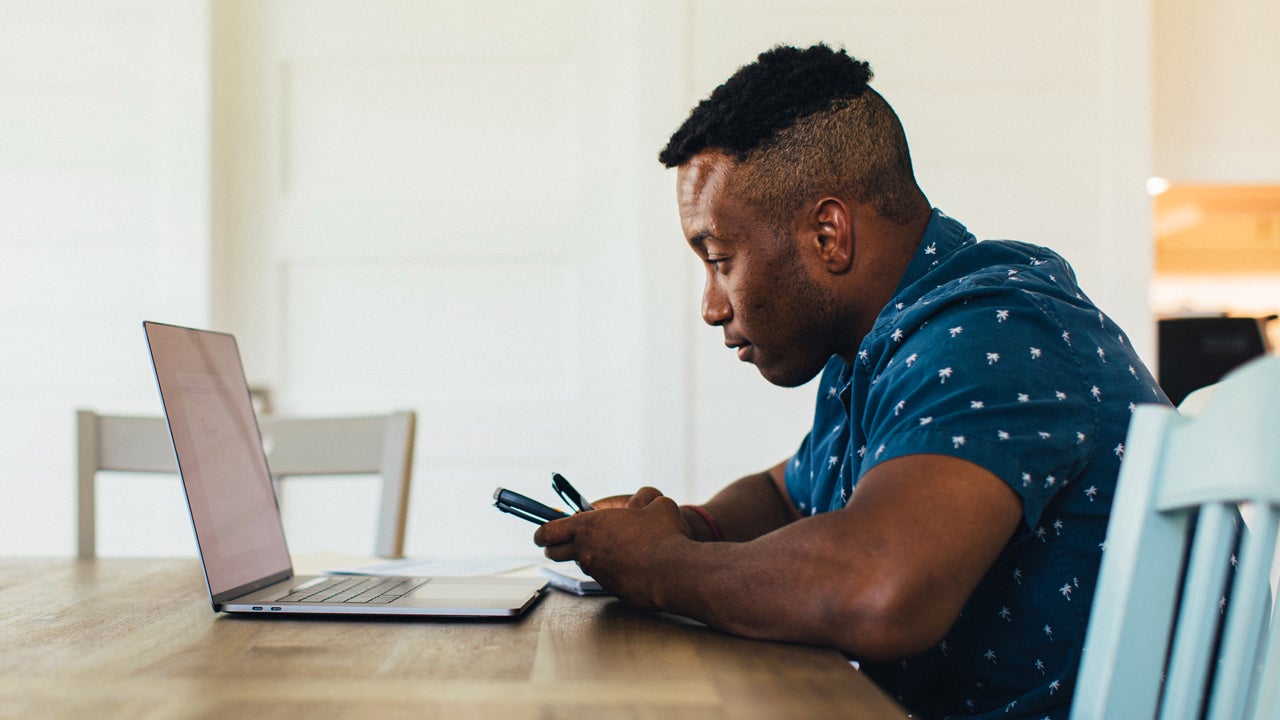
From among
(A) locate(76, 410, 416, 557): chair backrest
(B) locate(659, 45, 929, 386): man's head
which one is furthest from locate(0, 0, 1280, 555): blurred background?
(B) locate(659, 45, 929, 386): man's head

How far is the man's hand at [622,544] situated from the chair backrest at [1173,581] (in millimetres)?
356

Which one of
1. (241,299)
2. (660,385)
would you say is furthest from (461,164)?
(660,385)

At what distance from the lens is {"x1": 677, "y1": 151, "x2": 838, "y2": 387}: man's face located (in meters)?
1.14

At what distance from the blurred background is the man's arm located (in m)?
1.52

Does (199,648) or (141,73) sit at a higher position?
(141,73)

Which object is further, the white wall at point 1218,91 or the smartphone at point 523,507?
the white wall at point 1218,91

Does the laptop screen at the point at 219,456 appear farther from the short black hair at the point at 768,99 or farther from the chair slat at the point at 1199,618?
the chair slat at the point at 1199,618

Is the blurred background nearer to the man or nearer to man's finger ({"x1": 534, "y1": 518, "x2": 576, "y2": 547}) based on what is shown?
the man

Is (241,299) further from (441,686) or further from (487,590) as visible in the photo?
(441,686)

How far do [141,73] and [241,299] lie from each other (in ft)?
2.02

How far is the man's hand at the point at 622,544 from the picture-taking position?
855 millimetres

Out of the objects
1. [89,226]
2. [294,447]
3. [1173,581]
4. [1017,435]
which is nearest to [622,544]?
[1017,435]

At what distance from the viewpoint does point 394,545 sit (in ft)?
5.08

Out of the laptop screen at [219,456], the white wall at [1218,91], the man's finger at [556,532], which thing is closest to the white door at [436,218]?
the white wall at [1218,91]
